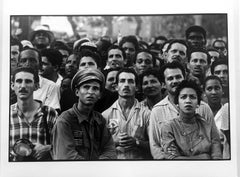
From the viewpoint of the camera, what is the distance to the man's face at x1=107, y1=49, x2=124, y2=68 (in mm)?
1179

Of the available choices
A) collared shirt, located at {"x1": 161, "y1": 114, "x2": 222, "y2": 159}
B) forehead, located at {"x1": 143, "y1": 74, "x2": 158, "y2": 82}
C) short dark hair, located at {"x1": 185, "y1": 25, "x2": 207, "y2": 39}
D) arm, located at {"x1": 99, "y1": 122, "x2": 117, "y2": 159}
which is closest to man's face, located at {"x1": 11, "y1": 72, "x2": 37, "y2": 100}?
arm, located at {"x1": 99, "y1": 122, "x2": 117, "y2": 159}

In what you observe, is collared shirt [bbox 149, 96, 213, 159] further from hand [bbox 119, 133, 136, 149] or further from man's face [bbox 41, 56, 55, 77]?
man's face [bbox 41, 56, 55, 77]

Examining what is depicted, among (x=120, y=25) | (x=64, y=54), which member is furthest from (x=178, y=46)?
(x=64, y=54)

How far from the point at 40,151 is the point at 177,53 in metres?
0.67

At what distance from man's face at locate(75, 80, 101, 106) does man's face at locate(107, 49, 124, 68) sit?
11 centimetres

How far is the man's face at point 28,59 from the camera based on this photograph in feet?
3.86

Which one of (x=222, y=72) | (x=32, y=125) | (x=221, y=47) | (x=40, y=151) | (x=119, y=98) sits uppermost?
(x=221, y=47)

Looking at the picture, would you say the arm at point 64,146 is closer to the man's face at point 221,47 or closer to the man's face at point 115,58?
the man's face at point 115,58

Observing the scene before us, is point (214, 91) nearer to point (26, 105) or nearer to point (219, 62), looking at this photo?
point (219, 62)

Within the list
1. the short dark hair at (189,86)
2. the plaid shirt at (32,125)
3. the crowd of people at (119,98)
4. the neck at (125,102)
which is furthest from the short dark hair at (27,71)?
the short dark hair at (189,86)

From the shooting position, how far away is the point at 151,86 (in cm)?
117

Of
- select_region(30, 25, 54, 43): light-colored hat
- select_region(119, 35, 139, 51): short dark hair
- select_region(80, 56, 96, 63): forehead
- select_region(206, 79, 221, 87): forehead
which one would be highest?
A: select_region(30, 25, 54, 43): light-colored hat
